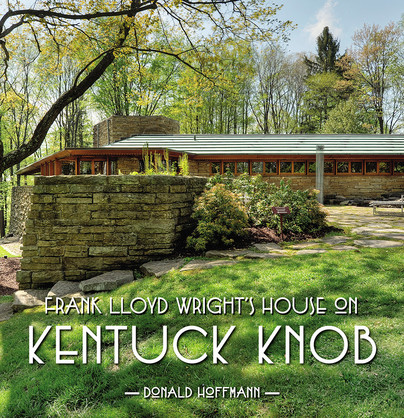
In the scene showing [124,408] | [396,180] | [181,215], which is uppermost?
[396,180]

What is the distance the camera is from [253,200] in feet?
23.5

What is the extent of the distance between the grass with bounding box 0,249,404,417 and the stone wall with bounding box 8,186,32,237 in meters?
12.8

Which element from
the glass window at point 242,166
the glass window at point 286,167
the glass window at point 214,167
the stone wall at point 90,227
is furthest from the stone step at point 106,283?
the glass window at point 286,167

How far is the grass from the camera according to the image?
2154 millimetres

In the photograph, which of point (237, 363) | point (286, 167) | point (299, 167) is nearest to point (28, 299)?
point (237, 363)

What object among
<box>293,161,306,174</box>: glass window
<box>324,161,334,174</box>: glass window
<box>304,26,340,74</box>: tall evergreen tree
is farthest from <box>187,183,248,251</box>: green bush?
<box>304,26,340,74</box>: tall evergreen tree

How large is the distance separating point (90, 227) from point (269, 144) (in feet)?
47.5

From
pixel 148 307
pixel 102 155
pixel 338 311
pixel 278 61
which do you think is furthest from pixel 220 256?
pixel 278 61

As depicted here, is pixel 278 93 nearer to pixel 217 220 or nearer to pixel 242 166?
pixel 242 166

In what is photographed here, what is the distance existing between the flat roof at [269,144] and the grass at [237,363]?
12169mm

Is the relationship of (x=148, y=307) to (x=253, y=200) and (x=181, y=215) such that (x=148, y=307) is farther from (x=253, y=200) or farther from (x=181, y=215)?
(x=253, y=200)

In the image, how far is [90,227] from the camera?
17.4ft

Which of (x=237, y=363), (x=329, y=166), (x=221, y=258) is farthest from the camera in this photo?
(x=329, y=166)

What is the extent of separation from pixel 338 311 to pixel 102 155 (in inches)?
566
